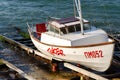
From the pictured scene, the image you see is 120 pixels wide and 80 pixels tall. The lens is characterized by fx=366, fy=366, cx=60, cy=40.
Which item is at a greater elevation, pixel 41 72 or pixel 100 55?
pixel 100 55

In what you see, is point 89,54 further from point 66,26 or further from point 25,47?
point 25,47

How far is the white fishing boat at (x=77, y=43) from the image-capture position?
24109mm

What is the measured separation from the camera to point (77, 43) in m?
24.9

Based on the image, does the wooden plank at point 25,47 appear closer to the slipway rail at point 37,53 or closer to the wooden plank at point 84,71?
the slipway rail at point 37,53

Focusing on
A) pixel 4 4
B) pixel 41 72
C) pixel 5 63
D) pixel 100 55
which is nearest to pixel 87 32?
pixel 100 55

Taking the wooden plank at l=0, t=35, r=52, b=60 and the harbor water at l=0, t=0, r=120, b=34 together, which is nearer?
the wooden plank at l=0, t=35, r=52, b=60

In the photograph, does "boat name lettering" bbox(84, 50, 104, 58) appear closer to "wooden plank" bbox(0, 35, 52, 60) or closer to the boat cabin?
the boat cabin

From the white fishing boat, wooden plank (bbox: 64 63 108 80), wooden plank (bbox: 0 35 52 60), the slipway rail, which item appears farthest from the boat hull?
wooden plank (bbox: 0 35 52 60)

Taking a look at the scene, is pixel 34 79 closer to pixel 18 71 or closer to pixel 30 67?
pixel 18 71

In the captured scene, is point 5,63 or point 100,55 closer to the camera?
point 100,55

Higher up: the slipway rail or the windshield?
the windshield

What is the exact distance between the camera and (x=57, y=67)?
27.5 m

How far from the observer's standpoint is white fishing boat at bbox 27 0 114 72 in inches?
949

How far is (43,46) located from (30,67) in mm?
2599
